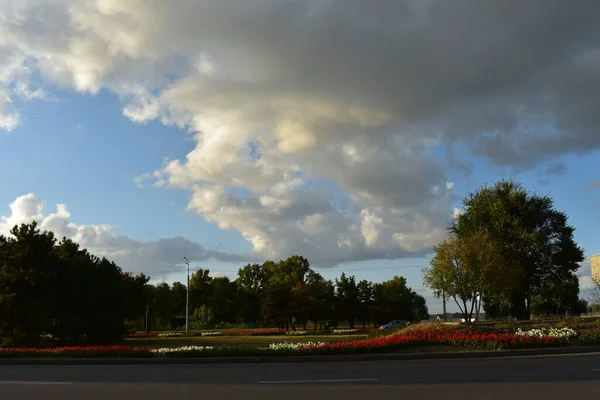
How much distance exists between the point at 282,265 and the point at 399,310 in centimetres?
2006

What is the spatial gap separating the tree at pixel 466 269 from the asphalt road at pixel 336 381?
12840mm

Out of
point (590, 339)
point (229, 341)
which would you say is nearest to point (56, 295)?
point (229, 341)

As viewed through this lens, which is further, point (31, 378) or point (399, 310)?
point (399, 310)

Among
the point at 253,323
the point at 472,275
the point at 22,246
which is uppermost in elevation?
the point at 22,246

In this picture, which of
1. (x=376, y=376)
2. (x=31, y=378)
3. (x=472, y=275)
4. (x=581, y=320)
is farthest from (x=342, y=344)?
(x=581, y=320)

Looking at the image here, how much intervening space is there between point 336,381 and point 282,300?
41320 millimetres

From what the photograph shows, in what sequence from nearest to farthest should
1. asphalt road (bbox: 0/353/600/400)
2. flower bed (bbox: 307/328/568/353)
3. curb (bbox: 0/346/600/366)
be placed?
asphalt road (bbox: 0/353/600/400), curb (bbox: 0/346/600/366), flower bed (bbox: 307/328/568/353)

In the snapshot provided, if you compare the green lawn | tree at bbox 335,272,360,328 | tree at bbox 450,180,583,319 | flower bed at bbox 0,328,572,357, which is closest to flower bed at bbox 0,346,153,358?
flower bed at bbox 0,328,572,357

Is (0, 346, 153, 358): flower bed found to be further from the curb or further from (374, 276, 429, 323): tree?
(374, 276, 429, 323): tree

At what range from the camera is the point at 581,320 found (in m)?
26.5

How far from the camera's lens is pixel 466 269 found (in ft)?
94.8

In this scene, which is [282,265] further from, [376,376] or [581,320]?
[376,376]

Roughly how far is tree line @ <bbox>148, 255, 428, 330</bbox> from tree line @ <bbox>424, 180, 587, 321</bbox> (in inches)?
804

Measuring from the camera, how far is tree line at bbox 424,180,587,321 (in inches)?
1159
